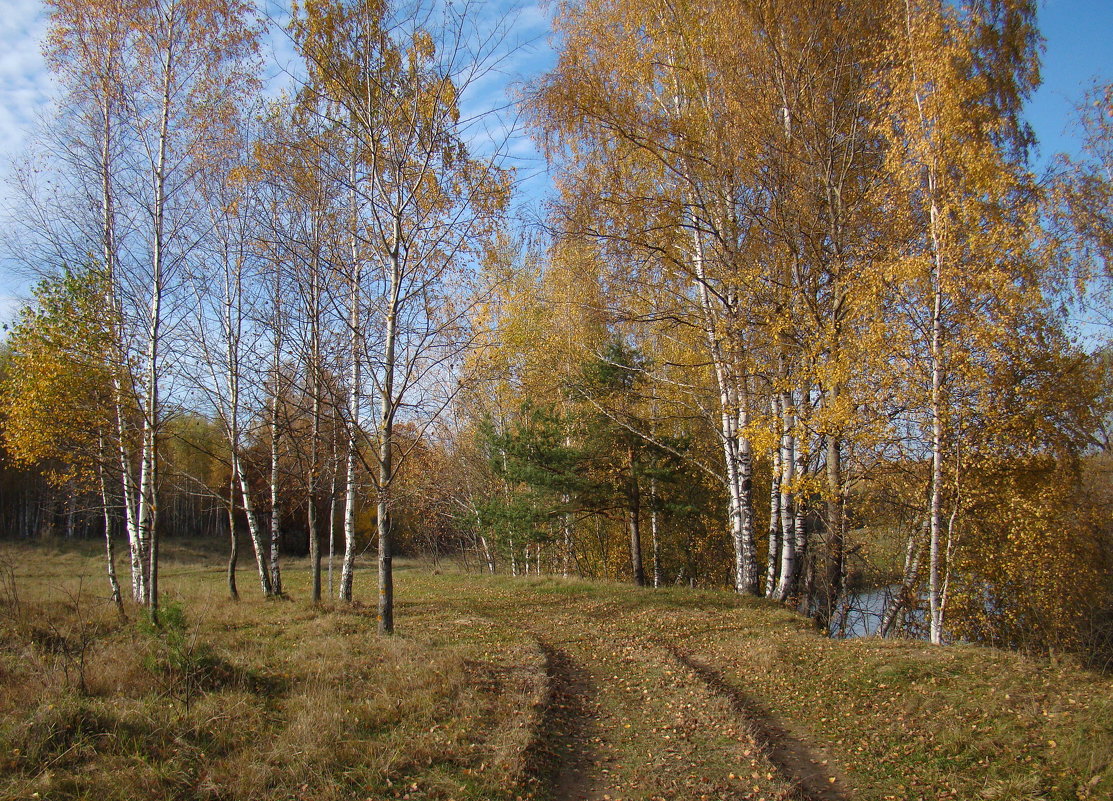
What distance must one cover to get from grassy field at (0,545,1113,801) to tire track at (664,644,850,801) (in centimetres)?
2

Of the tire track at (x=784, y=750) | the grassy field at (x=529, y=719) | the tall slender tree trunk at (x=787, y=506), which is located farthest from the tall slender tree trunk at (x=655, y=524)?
the tire track at (x=784, y=750)

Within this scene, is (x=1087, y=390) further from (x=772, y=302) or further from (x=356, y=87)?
(x=356, y=87)

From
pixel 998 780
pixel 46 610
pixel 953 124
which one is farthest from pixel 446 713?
pixel 953 124

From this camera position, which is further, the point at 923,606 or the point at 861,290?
the point at 923,606

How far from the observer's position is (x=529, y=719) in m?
5.02

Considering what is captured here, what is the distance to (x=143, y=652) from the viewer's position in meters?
5.47

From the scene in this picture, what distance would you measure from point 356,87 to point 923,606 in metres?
13.4

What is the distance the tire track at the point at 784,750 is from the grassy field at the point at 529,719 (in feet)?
0.07

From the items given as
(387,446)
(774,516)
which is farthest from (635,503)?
(387,446)

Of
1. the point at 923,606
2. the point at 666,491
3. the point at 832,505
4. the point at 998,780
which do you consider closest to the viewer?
the point at 998,780

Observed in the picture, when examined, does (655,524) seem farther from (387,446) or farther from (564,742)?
(564,742)

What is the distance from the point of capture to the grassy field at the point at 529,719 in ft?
12.6

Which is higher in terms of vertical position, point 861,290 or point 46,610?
point 861,290

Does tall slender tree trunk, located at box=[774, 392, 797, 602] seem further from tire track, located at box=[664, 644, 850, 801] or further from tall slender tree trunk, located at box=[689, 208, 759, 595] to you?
tire track, located at box=[664, 644, 850, 801]
